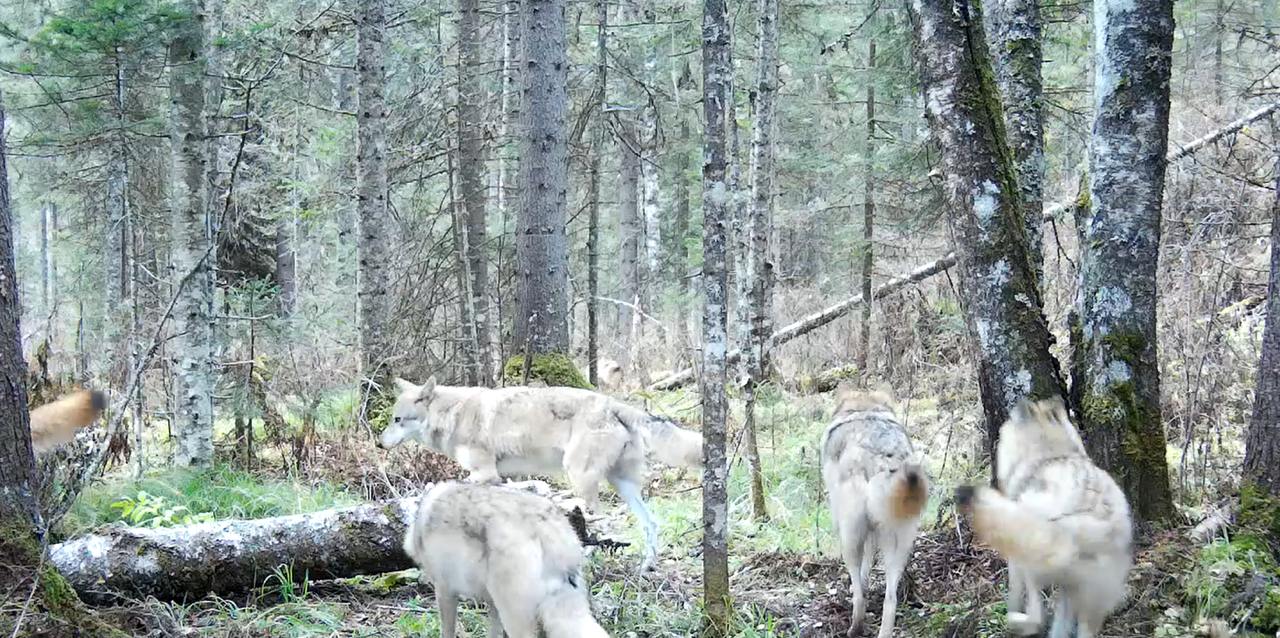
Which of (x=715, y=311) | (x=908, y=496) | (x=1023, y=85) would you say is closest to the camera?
(x=908, y=496)

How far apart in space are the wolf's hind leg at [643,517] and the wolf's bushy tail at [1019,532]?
321cm

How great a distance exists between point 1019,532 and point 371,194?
9456 millimetres

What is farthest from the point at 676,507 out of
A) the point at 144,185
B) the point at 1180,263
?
the point at 144,185

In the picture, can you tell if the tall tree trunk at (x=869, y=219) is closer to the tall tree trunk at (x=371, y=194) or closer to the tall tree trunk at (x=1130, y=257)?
the tall tree trunk at (x=371, y=194)

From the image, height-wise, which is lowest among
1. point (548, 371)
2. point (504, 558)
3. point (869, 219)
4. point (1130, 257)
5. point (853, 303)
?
point (504, 558)

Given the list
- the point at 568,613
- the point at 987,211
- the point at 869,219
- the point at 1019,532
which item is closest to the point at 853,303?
the point at 869,219

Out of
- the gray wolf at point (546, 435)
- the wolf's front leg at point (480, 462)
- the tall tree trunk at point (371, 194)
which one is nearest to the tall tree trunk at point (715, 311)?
the gray wolf at point (546, 435)

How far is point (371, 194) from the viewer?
11945 millimetres

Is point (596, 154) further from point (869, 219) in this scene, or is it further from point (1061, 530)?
point (1061, 530)

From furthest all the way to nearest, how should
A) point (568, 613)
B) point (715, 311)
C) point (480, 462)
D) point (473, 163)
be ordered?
1. point (473, 163)
2. point (480, 462)
3. point (715, 311)
4. point (568, 613)

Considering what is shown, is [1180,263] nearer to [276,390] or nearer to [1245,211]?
[1245,211]

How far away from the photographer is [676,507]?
9.95 m

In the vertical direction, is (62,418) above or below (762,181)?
below

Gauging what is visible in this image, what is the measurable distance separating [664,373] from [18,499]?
13.0m
